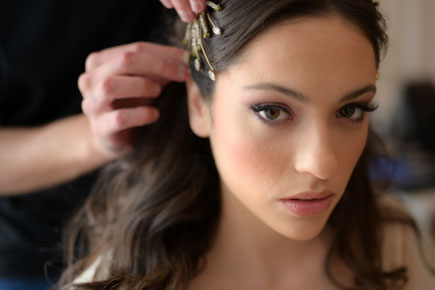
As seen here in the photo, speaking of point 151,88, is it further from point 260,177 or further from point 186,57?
point 260,177

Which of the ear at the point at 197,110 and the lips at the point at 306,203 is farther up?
the ear at the point at 197,110

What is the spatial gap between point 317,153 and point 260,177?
11cm

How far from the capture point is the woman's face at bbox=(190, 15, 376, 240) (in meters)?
0.74

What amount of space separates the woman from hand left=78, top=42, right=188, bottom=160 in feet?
0.20

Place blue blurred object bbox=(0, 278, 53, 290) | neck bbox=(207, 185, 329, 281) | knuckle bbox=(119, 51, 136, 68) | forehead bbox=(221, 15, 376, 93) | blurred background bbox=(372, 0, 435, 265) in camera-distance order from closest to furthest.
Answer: forehead bbox=(221, 15, 376, 93) → knuckle bbox=(119, 51, 136, 68) → neck bbox=(207, 185, 329, 281) → blue blurred object bbox=(0, 278, 53, 290) → blurred background bbox=(372, 0, 435, 265)

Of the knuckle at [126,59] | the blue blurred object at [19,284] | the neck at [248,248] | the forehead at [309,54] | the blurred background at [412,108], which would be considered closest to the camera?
the forehead at [309,54]

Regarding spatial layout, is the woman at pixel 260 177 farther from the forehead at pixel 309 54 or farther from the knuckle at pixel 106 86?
the knuckle at pixel 106 86

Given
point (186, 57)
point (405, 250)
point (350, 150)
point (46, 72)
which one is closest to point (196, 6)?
point (186, 57)

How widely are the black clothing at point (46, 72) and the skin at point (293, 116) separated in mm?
413

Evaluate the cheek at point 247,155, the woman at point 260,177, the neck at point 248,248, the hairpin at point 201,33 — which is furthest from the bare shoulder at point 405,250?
the hairpin at point 201,33

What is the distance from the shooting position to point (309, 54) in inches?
28.8

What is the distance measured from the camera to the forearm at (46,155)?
3.45 feet

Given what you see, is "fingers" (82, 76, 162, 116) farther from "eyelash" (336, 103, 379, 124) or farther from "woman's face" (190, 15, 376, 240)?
"eyelash" (336, 103, 379, 124)


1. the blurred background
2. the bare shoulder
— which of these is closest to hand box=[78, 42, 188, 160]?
the bare shoulder
